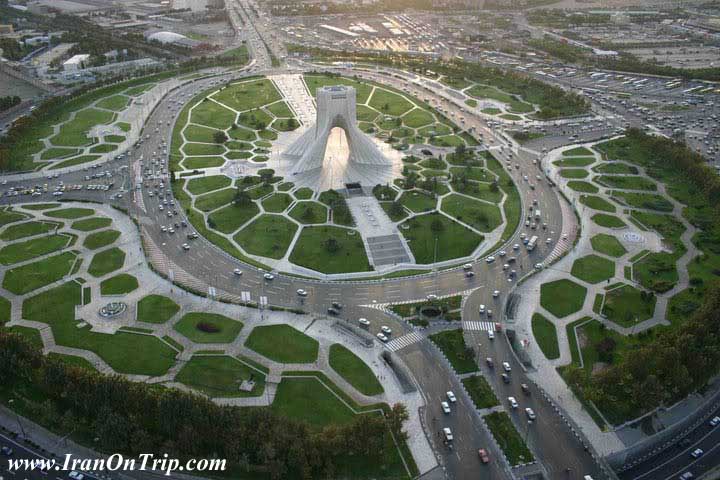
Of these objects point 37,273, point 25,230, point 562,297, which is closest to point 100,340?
point 37,273

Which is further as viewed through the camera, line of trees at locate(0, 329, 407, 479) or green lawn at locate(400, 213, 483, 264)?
green lawn at locate(400, 213, 483, 264)

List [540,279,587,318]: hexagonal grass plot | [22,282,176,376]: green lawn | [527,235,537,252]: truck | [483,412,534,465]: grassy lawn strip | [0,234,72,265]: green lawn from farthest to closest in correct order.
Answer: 1. [527,235,537,252]: truck
2. [0,234,72,265]: green lawn
3. [540,279,587,318]: hexagonal grass plot
4. [22,282,176,376]: green lawn
5. [483,412,534,465]: grassy lawn strip

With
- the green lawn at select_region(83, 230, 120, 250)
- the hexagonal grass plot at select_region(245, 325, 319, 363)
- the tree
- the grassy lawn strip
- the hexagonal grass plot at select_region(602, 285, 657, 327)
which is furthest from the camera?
the tree

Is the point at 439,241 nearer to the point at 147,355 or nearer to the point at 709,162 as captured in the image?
the point at 147,355

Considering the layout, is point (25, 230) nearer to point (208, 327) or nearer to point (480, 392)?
point (208, 327)

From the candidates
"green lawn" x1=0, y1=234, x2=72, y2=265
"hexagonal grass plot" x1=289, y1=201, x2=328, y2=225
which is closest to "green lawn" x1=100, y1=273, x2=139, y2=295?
"green lawn" x1=0, y1=234, x2=72, y2=265

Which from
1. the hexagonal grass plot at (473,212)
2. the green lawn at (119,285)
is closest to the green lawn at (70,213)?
the green lawn at (119,285)

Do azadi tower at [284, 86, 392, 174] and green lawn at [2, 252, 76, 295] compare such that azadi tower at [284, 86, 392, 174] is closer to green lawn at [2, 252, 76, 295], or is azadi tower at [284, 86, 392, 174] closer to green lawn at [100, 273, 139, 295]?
green lawn at [100, 273, 139, 295]
